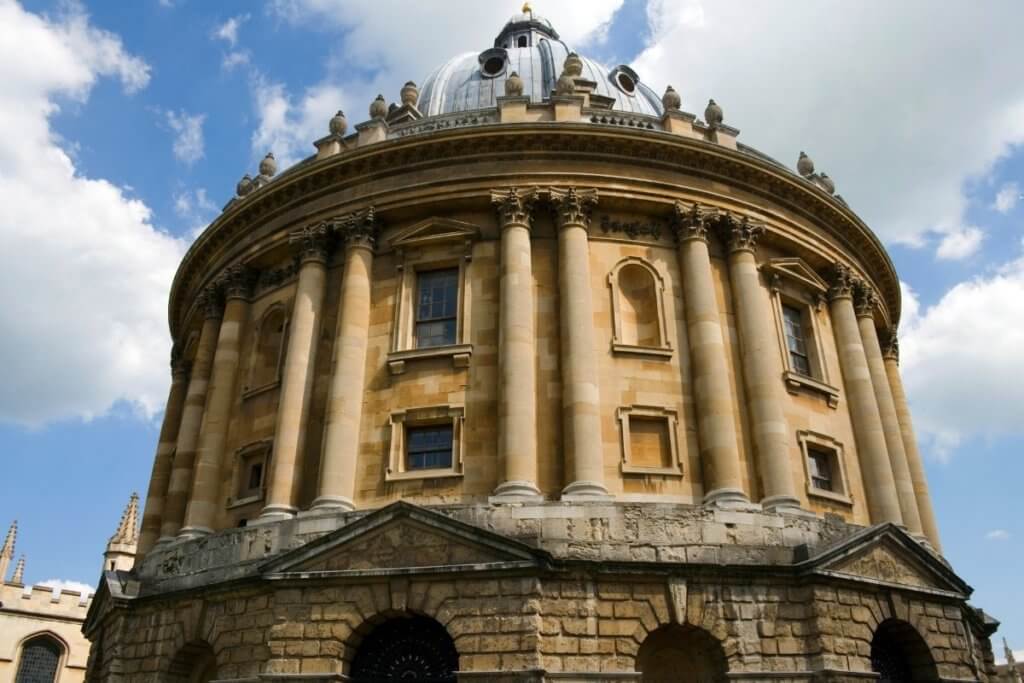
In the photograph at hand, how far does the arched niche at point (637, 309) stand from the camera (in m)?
22.4

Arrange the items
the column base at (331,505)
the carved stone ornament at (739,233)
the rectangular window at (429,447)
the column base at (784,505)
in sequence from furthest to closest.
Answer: the carved stone ornament at (739,233)
the rectangular window at (429,447)
the column base at (331,505)
the column base at (784,505)

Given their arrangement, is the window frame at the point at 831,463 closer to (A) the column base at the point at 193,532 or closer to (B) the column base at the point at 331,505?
(B) the column base at the point at 331,505

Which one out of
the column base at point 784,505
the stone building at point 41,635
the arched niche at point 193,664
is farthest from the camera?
the stone building at point 41,635

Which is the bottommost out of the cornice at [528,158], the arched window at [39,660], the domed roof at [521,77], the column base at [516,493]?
the column base at [516,493]

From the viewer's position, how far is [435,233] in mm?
24000

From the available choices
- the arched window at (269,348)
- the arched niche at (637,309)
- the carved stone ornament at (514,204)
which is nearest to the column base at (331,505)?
the arched window at (269,348)

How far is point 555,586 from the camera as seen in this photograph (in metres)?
17.5

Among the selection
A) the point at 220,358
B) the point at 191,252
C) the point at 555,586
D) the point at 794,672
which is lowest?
the point at 794,672

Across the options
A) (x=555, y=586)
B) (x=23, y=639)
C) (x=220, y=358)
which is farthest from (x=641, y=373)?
(x=23, y=639)

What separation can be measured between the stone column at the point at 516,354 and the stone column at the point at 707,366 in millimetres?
4247

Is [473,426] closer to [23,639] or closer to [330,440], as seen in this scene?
[330,440]

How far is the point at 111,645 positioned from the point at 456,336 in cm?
1232

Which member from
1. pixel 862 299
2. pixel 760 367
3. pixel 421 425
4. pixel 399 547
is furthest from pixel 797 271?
pixel 399 547

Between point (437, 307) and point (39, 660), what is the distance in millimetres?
42400
